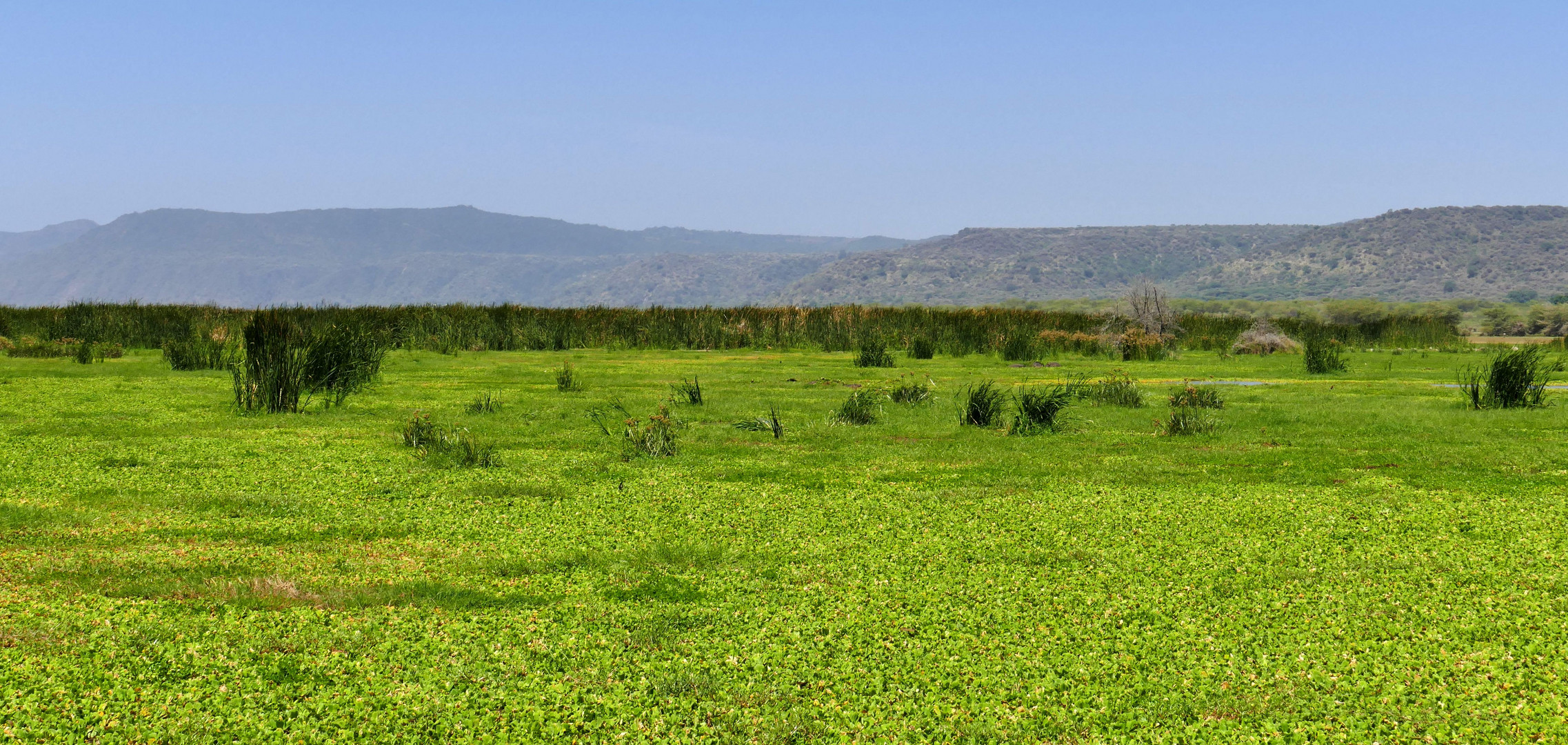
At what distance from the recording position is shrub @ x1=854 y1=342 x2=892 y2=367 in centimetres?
2602

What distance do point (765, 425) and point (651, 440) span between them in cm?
218

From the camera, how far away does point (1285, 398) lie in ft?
56.5

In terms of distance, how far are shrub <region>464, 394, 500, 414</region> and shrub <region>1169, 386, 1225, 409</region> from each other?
29.3 feet

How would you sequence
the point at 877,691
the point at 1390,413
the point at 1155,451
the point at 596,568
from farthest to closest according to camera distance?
the point at 1390,413 → the point at 1155,451 → the point at 596,568 → the point at 877,691

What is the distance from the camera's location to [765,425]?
12820 mm

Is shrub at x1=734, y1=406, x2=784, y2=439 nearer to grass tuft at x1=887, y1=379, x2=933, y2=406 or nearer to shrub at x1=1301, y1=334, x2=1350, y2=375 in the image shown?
grass tuft at x1=887, y1=379, x2=933, y2=406

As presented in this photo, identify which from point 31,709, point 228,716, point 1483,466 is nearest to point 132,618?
point 31,709

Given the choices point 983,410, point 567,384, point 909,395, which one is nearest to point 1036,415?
point 983,410

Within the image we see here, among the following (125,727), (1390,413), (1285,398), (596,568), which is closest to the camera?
(125,727)

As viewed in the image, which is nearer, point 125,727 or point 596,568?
point 125,727

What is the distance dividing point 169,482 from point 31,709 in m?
5.12

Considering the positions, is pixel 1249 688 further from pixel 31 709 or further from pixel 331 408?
pixel 331 408

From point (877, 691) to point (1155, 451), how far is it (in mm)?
7663

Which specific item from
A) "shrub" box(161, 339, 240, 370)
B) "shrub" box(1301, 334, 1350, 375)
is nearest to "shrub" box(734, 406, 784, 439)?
"shrub" box(161, 339, 240, 370)
